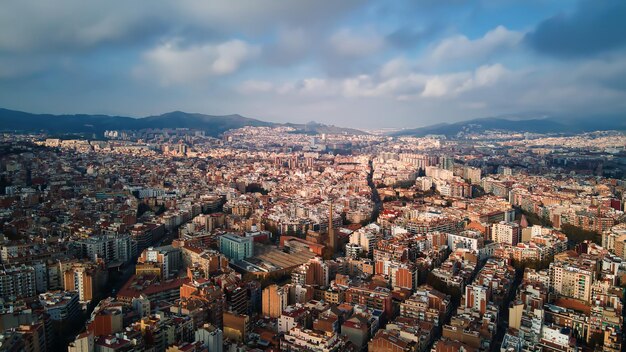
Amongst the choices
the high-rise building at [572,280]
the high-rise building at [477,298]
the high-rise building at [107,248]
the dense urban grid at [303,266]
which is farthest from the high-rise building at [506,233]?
the high-rise building at [107,248]

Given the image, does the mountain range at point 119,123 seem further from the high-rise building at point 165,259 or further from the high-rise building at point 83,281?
the high-rise building at point 83,281

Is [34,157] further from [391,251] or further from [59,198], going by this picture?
[391,251]

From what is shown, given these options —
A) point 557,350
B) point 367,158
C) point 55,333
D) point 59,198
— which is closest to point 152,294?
→ point 55,333

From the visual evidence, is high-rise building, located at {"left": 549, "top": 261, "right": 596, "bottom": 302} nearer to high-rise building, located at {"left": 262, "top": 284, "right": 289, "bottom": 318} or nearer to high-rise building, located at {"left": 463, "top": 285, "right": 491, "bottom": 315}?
high-rise building, located at {"left": 463, "top": 285, "right": 491, "bottom": 315}

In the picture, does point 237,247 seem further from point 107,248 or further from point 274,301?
point 274,301

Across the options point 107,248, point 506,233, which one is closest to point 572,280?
point 506,233
